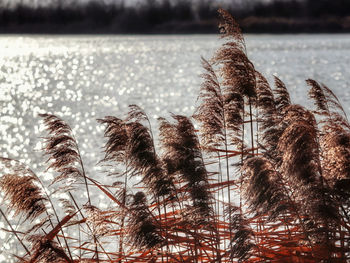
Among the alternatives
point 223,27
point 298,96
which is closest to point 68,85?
point 298,96

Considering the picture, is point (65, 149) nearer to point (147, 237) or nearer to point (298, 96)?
point (147, 237)

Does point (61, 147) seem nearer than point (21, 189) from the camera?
No

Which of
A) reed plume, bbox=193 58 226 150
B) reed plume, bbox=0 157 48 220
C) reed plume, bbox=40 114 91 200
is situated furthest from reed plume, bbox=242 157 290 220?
reed plume, bbox=0 157 48 220

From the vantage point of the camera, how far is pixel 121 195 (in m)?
4.66

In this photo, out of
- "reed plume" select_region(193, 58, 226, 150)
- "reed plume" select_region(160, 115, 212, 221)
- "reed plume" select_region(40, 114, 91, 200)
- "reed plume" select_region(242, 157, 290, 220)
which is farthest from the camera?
"reed plume" select_region(193, 58, 226, 150)

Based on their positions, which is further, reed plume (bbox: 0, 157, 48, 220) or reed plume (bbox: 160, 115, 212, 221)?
reed plume (bbox: 160, 115, 212, 221)

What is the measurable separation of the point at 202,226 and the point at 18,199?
1.50 metres

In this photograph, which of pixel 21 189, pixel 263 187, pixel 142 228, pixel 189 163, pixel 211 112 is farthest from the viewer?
pixel 211 112

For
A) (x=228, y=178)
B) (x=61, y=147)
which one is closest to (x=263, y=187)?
(x=228, y=178)

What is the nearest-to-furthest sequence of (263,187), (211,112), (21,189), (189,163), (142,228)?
(263,187) → (142,228) → (21,189) → (189,163) → (211,112)

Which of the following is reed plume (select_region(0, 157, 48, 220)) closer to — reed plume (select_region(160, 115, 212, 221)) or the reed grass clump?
the reed grass clump

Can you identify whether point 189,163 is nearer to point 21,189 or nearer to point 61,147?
point 61,147

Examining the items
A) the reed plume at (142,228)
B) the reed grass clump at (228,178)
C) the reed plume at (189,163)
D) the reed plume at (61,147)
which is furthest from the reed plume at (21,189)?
the reed plume at (189,163)

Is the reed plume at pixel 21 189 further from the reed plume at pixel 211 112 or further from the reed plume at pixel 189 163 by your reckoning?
the reed plume at pixel 211 112
